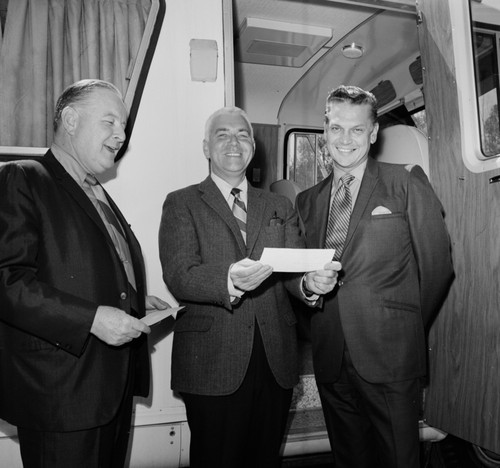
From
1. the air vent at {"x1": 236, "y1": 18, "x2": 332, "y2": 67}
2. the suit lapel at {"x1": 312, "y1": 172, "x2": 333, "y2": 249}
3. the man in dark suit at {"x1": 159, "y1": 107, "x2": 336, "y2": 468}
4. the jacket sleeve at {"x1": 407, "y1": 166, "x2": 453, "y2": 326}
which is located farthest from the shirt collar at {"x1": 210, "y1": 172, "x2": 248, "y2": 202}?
the air vent at {"x1": 236, "y1": 18, "x2": 332, "y2": 67}

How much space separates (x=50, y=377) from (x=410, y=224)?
1674 millimetres

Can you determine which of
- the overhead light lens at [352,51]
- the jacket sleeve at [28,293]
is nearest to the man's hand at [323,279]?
the jacket sleeve at [28,293]

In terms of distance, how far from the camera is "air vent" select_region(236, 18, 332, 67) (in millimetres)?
3955

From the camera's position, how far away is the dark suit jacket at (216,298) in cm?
196

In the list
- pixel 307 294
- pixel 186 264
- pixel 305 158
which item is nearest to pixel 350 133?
pixel 307 294

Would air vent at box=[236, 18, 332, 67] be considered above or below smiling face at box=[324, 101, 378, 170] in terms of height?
above

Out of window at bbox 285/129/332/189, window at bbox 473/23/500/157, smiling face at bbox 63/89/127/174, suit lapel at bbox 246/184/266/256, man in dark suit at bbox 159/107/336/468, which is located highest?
window at bbox 285/129/332/189

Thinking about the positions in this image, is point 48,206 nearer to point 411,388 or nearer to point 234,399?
point 234,399

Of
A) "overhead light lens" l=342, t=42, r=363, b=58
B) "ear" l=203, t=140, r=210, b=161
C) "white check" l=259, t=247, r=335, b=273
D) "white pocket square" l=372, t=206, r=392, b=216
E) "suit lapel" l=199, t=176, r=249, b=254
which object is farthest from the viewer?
"overhead light lens" l=342, t=42, r=363, b=58

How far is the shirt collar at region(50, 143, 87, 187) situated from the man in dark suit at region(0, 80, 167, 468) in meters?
0.03

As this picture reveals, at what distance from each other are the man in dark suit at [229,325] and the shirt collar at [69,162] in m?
0.45

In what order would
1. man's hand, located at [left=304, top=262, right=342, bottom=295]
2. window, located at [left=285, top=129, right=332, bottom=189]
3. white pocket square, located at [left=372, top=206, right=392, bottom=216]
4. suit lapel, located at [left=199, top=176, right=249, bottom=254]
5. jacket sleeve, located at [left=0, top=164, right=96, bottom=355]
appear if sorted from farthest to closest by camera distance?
window, located at [left=285, top=129, right=332, bottom=189]
white pocket square, located at [left=372, top=206, right=392, bottom=216]
suit lapel, located at [left=199, top=176, right=249, bottom=254]
man's hand, located at [left=304, top=262, right=342, bottom=295]
jacket sleeve, located at [left=0, top=164, right=96, bottom=355]

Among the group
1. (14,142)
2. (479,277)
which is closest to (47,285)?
(14,142)

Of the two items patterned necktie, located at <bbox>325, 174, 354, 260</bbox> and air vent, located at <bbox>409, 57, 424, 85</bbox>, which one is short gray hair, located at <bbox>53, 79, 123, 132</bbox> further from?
air vent, located at <bbox>409, 57, 424, 85</bbox>
